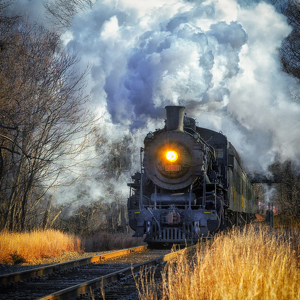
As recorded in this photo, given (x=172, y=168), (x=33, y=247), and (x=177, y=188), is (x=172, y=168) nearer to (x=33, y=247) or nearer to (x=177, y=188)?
(x=177, y=188)

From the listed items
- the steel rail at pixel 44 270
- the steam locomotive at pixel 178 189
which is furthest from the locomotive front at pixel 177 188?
the steel rail at pixel 44 270

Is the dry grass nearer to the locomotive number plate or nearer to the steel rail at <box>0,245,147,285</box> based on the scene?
the steel rail at <box>0,245,147,285</box>

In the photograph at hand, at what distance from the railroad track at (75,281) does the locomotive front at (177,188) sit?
177 cm

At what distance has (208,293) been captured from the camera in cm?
347

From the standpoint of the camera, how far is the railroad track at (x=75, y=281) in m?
4.62

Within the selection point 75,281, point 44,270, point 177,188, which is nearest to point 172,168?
point 177,188

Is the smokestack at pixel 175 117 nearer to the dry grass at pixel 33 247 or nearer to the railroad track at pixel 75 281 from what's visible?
the railroad track at pixel 75 281

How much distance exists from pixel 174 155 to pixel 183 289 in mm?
6627

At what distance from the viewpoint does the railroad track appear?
4.62 m

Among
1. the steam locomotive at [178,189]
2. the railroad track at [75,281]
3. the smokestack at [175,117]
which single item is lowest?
the railroad track at [75,281]

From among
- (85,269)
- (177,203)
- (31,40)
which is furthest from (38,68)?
(85,269)

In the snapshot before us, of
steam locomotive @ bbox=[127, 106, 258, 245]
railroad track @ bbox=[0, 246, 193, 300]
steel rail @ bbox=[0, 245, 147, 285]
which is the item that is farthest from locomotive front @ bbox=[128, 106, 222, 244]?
railroad track @ bbox=[0, 246, 193, 300]

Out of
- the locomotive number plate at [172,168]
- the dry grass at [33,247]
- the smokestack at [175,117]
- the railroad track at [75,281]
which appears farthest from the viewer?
the smokestack at [175,117]

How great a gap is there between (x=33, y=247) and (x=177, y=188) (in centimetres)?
382
